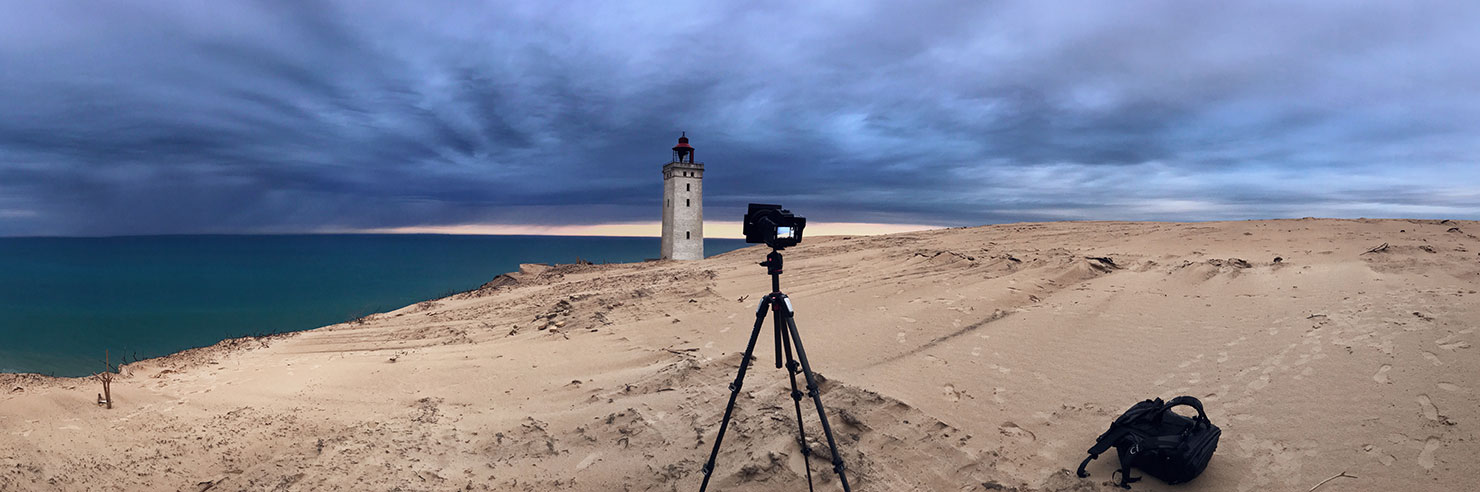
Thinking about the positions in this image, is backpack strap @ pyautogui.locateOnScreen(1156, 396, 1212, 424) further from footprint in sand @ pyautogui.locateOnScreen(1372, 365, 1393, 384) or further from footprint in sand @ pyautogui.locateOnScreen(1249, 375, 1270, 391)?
footprint in sand @ pyautogui.locateOnScreen(1372, 365, 1393, 384)

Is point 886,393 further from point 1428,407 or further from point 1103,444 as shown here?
point 1428,407

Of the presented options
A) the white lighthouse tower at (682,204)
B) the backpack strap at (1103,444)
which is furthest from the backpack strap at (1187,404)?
the white lighthouse tower at (682,204)

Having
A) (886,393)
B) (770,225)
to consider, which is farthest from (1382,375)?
(770,225)

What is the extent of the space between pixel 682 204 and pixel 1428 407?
2365cm

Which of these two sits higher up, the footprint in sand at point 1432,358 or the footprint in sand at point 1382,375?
the footprint in sand at point 1432,358

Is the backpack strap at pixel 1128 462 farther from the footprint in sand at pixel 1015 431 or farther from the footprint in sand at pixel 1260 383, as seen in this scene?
the footprint in sand at pixel 1260 383

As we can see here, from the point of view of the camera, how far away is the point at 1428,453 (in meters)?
3.27

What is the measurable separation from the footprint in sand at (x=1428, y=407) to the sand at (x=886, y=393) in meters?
0.02

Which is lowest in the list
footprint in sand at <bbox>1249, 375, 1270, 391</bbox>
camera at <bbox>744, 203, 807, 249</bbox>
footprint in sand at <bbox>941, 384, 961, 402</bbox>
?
footprint in sand at <bbox>941, 384, 961, 402</bbox>

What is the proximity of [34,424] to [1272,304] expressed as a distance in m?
12.0

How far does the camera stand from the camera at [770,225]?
3408 mm

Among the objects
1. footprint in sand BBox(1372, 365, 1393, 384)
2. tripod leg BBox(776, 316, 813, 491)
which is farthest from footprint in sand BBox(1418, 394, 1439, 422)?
tripod leg BBox(776, 316, 813, 491)

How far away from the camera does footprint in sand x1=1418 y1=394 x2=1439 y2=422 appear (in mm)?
3622

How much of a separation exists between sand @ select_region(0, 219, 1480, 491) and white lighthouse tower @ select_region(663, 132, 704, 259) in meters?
17.0
